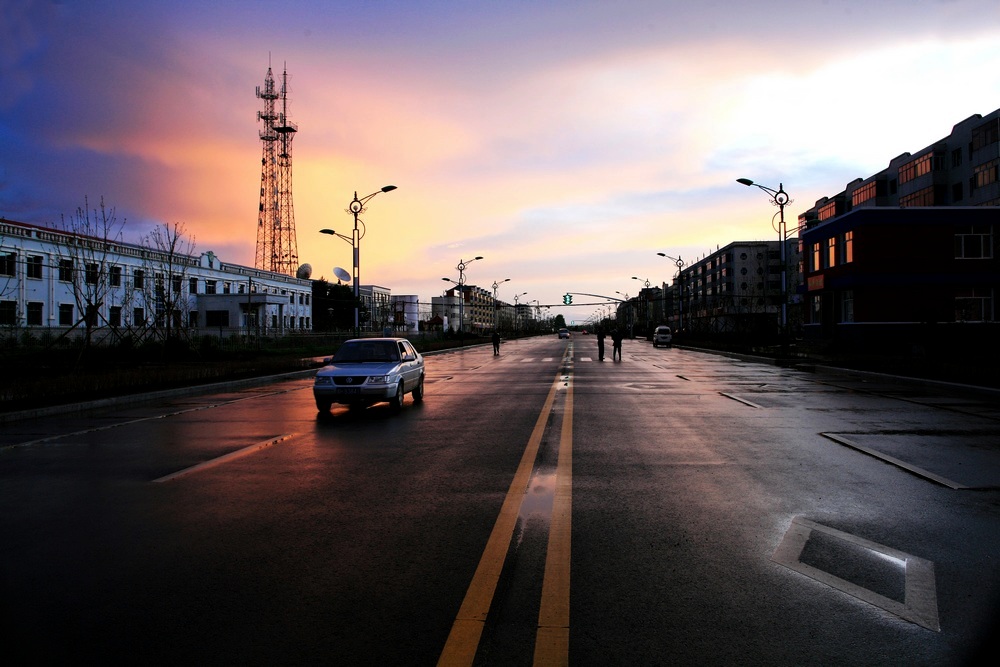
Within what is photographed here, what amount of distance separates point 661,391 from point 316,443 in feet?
33.7

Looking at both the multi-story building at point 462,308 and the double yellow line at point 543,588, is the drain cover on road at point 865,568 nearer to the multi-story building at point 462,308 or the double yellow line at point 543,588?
the double yellow line at point 543,588

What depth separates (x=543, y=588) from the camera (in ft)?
13.5

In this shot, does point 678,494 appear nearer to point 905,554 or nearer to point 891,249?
point 905,554

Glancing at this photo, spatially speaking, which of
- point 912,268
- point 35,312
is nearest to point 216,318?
point 35,312

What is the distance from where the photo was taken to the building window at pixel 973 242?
117 feet

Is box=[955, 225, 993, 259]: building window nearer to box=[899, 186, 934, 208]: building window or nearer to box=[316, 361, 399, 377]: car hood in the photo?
box=[899, 186, 934, 208]: building window

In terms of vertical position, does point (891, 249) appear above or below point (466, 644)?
above

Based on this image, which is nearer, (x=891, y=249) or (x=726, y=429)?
(x=726, y=429)

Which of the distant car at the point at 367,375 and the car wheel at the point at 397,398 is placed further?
the car wheel at the point at 397,398

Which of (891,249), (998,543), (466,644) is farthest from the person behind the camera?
(891,249)

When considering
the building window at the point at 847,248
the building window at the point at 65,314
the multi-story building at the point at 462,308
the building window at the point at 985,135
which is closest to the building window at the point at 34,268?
the building window at the point at 65,314

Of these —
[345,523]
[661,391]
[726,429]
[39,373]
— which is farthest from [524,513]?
[39,373]

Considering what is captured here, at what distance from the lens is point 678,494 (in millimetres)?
6480

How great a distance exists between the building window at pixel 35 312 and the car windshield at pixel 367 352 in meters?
43.0
